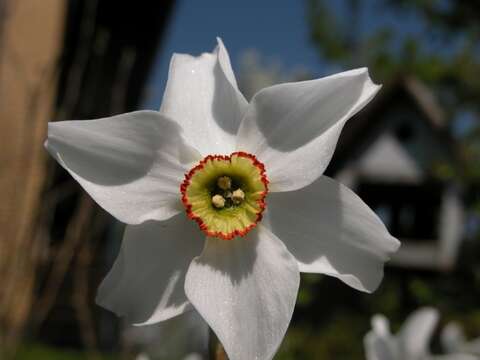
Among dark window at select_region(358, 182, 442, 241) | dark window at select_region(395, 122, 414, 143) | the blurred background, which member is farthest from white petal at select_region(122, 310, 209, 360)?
dark window at select_region(395, 122, 414, 143)

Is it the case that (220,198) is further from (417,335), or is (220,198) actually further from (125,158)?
(417,335)

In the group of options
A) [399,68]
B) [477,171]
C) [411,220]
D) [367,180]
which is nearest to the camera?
[477,171]

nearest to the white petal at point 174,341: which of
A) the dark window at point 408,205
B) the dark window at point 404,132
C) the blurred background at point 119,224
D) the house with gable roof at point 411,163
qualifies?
the blurred background at point 119,224

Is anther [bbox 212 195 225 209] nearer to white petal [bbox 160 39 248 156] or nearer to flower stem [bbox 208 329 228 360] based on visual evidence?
white petal [bbox 160 39 248 156]

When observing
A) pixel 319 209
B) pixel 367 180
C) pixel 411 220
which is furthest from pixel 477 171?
pixel 319 209

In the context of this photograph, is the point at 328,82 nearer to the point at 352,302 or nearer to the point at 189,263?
the point at 189,263

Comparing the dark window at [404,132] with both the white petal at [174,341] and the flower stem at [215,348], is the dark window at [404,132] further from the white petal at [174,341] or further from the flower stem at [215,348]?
the flower stem at [215,348]
